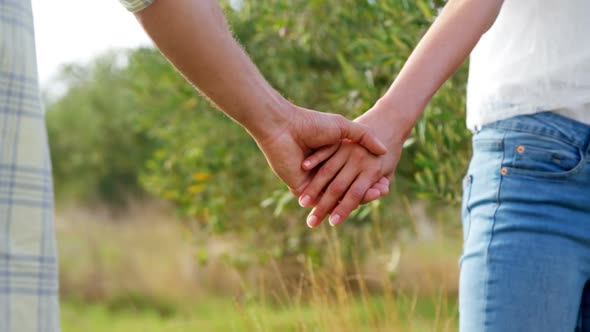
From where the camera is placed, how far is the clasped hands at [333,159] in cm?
185

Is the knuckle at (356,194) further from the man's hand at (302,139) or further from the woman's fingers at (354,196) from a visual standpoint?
the man's hand at (302,139)

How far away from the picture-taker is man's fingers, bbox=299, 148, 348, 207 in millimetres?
1883

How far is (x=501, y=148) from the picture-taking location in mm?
1578

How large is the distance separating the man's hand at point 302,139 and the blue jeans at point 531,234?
399mm

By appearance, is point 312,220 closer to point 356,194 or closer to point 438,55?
point 356,194

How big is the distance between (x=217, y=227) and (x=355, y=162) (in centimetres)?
384

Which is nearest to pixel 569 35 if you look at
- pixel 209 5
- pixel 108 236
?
pixel 209 5

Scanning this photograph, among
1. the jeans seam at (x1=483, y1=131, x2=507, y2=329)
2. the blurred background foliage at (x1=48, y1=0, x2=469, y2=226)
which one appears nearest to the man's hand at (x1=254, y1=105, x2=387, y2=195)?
the jeans seam at (x1=483, y1=131, x2=507, y2=329)

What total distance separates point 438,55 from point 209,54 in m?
0.59

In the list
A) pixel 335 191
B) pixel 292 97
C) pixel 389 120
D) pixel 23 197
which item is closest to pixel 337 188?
pixel 335 191

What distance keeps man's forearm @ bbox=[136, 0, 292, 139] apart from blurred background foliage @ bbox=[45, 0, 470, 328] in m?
0.05

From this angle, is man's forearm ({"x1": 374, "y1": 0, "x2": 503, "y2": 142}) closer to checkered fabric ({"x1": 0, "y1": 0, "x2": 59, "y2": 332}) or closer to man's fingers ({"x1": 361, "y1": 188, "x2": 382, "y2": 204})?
man's fingers ({"x1": 361, "y1": 188, "x2": 382, "y2": 204})

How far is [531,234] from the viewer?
149 centimetres

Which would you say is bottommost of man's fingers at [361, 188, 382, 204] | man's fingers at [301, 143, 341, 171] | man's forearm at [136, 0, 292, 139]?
man's fingers at [361, 188, 382, 204]
